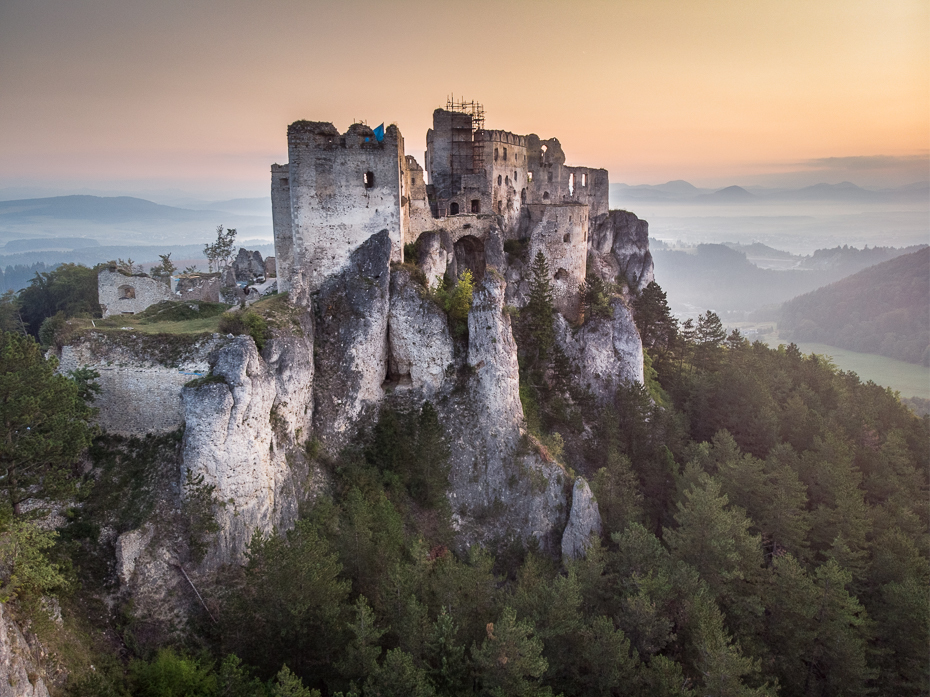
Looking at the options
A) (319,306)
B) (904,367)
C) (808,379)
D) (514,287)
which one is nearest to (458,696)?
(319,306)

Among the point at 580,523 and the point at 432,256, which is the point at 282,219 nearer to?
the point at 432,256

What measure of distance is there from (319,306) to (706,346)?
35.1m

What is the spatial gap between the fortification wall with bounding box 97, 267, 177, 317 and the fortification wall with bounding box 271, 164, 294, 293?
33.5 ft

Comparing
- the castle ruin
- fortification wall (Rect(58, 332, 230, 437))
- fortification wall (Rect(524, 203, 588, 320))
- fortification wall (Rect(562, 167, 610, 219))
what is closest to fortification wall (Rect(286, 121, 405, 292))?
the castle ruin

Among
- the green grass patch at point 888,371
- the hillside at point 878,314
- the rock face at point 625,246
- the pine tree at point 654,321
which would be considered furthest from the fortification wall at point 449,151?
the hillside at point 878,314

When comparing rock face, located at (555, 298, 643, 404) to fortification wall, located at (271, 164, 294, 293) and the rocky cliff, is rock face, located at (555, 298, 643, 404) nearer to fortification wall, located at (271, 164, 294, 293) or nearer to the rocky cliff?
the rocky cliff

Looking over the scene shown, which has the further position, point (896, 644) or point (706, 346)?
point (706, 346)

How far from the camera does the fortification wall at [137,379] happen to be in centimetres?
2520

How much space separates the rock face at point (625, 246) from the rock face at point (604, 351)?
13666 millimetres

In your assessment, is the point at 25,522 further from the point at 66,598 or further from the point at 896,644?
the point at 896,644

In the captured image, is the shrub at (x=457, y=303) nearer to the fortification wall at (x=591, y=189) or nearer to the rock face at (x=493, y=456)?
the rock face at (x=493, y=456)

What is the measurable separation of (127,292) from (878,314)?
5691 inches

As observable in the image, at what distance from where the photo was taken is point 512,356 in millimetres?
34688

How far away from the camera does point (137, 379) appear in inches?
998
